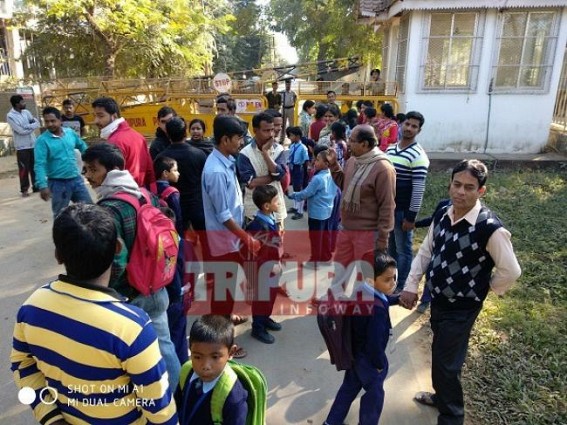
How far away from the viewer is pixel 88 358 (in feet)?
4.25

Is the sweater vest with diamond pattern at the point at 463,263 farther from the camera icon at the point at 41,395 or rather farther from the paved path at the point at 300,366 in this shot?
the camera icon at the point at 41,395

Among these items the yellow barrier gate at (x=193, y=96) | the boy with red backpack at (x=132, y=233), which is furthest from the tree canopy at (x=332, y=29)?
the boy with red backpack at (x=132, y=233)

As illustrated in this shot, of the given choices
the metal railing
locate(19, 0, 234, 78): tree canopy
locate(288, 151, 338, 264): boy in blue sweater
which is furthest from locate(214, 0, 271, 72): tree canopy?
locate(288, 151, 338, 264): boy in blue sweater

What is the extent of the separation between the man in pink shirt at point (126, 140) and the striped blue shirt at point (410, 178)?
84.5 inches

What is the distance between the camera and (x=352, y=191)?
11.0 ft

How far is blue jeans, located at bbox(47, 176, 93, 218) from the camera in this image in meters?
4.76

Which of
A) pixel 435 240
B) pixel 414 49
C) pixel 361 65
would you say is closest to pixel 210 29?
pixel 361 65

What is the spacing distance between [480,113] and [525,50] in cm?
162

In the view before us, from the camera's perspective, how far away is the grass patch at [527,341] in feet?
8.99

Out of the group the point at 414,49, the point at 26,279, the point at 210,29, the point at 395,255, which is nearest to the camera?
the point at 395,255

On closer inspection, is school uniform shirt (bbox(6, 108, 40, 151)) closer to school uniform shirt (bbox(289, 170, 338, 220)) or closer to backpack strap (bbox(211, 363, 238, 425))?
school uniform shirt (bbox(289, 170, 338, 220))

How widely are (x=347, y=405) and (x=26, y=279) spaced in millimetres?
3642

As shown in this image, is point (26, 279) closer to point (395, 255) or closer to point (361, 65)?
point (395, 255)

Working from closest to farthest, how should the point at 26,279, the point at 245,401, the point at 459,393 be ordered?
the point at 245,401 → the point at 459,393 → the point at 26,279
